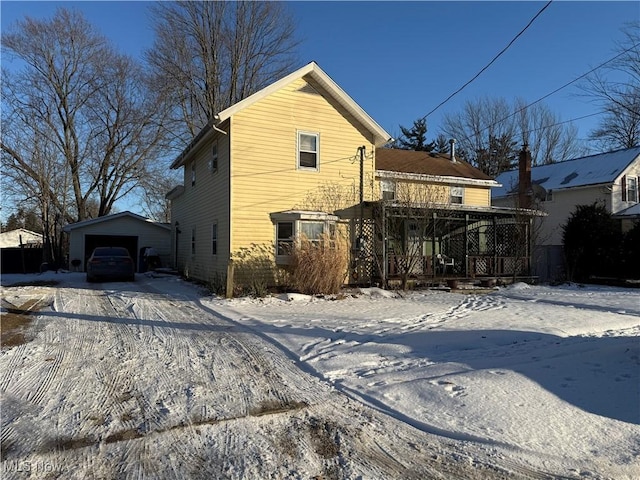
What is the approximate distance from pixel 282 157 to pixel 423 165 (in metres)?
8.19

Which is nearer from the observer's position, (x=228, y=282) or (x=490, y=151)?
(x=228, y=282)

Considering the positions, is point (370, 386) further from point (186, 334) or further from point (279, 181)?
point (279, 181)

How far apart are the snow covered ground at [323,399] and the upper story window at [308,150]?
289 inches

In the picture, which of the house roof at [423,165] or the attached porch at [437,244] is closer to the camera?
the attached porch at [437,244]

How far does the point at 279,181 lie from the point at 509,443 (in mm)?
11499

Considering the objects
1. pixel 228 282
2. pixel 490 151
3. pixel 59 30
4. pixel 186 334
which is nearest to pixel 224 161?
pixel 228 282

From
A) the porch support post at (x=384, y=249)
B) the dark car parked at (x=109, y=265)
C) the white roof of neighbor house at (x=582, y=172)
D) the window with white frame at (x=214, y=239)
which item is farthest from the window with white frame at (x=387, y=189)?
the white roof of neighbor house at (x=582, y=172)

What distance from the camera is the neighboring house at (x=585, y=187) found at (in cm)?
2458

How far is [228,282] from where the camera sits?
11.6m

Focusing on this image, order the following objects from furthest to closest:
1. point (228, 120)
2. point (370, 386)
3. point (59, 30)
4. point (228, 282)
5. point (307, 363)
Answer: point (59, 30), point (228, 120), point (228, 282), point (307, 363), point (370, 386)

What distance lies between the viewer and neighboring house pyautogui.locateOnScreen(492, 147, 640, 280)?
80.6 feet

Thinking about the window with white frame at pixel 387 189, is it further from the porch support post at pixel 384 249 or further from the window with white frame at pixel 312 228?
the window with white frame at pixel 312 228

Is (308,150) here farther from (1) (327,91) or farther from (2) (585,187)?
(2) (585,187)

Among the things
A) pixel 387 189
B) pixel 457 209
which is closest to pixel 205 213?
pixel 387 189
